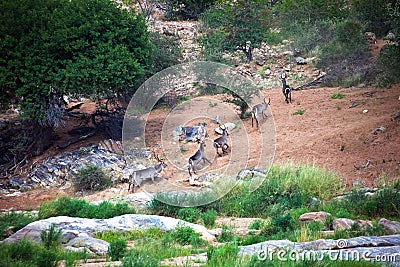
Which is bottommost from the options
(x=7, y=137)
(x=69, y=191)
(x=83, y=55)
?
(x=69, y=191)

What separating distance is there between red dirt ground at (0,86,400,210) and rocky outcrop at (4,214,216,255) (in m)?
4.26

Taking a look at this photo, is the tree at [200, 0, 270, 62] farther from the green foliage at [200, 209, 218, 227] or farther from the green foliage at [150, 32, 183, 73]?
the green foliage at [200, 209, 218, 227]

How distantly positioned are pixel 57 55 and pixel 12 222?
827 centimetres

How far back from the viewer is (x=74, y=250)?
6160 mm

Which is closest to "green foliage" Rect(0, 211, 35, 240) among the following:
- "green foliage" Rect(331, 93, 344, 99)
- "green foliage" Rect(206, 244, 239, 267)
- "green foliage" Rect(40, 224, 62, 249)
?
"green foliage" Rect(40, 224, 62, 249)

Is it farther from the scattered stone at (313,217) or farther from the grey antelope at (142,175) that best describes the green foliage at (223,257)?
the grey antelope at (142,175)

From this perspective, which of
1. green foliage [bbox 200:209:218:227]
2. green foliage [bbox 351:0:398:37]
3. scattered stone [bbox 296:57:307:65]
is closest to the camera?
green foliage [bbox 200:209:218:227]

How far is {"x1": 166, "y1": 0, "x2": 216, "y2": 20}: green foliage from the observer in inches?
1233

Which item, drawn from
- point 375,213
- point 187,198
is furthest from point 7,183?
point 375,213

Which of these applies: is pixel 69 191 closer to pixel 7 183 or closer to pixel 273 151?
pixel 7 183

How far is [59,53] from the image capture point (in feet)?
51.9

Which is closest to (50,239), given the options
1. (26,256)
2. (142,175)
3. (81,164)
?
(26,256)

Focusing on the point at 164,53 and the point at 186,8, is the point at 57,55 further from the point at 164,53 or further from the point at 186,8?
the point at 186,8

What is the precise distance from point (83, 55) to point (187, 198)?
784 centimetres
